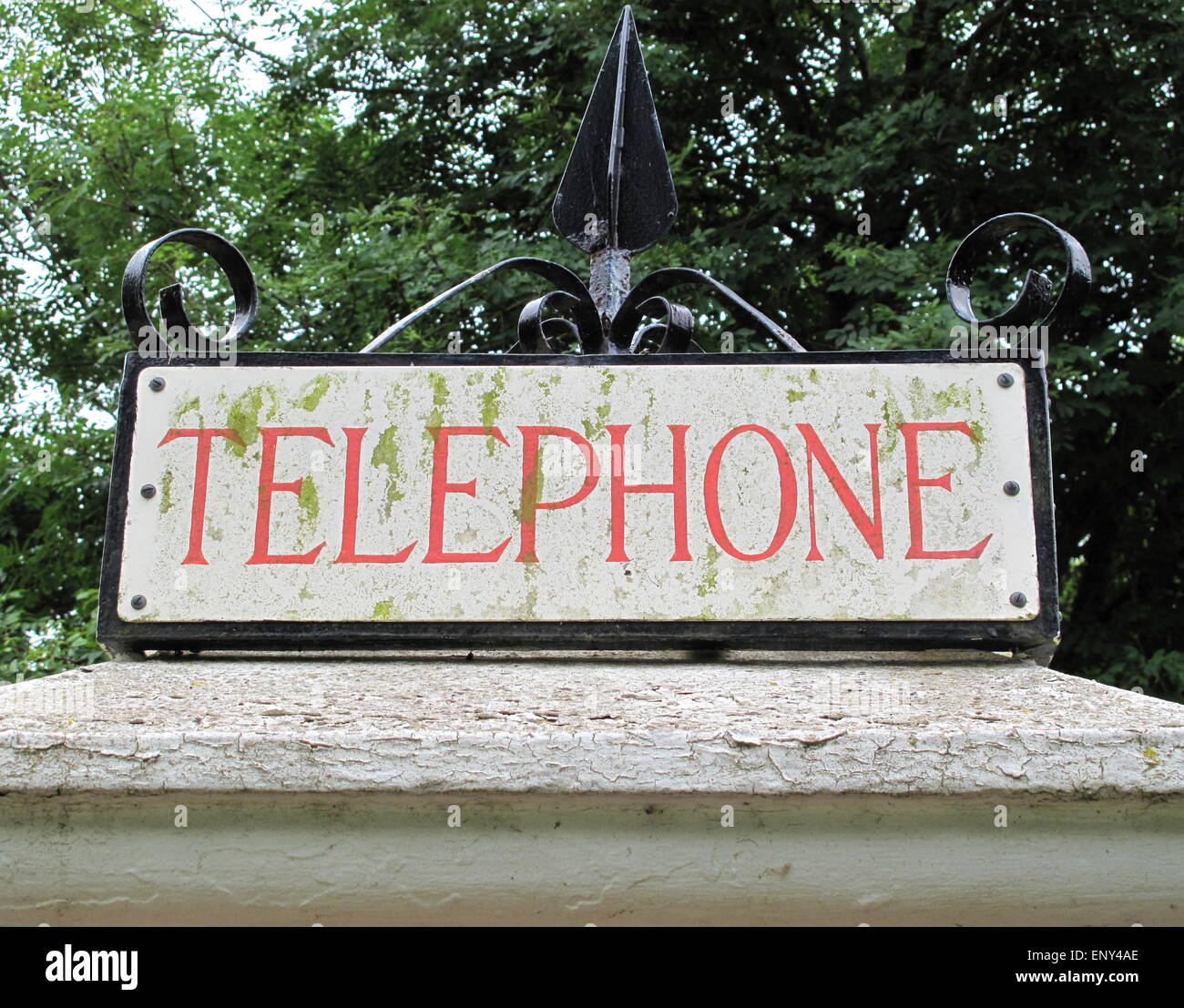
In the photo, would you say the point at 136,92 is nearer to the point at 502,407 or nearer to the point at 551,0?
the point at 551,0

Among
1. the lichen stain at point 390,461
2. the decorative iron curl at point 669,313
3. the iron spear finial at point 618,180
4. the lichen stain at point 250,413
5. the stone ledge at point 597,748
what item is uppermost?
the iron spear finial at point 618,180

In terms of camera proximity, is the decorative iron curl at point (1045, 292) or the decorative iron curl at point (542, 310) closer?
the decorative iron curl at point (1045, 292)

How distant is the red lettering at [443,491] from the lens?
127 centimetres

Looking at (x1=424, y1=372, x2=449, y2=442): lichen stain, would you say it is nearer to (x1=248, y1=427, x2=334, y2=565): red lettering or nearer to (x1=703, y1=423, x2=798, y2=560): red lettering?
(x1=248, y1=427, x2=334, y2=565): red lettering

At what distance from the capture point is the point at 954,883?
3.00ft

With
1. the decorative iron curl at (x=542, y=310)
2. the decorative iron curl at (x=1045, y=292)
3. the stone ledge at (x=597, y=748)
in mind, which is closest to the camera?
the stone ledge at (x=597, y=748)

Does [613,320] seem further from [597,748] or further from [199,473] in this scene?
[597,748]

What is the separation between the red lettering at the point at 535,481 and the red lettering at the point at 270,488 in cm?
25

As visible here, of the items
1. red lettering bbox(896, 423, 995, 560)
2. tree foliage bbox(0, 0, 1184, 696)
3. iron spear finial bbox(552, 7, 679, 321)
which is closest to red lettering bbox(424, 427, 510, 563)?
red lettering bbox(896, 423, 995, 560)

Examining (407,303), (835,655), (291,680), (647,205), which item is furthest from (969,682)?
(407,303)

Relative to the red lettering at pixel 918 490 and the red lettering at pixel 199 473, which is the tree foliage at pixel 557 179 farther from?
the red lettering at pixel 199 473

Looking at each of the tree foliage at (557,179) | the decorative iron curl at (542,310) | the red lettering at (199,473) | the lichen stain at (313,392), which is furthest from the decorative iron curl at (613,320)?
the tree foliage at (557,179)

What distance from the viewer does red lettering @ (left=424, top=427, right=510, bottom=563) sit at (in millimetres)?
1267

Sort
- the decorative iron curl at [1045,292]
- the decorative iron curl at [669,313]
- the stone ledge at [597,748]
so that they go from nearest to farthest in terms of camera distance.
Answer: the stone ledge at [597,748] → the decorative iron curl at [1045,292] → the decorative iron curl at [669,313]
